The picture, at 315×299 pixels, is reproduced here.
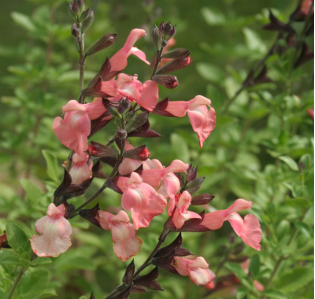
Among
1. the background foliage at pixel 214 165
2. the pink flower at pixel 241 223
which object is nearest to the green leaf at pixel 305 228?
the background foliage at pixel 214 165

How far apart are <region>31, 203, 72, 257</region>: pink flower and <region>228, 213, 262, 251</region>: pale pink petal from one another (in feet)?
0.99

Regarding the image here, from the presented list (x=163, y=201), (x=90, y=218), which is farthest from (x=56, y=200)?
(x=163, y=201)

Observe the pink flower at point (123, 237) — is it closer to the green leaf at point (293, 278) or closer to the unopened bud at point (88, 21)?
the unopened bud at point (88, 21)

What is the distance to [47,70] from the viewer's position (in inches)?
66.6

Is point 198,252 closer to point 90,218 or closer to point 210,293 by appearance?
point 210,293

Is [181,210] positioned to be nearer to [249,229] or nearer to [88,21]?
[249,229]

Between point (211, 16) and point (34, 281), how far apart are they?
158 cm

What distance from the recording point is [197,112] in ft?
2.55

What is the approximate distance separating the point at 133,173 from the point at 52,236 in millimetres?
173

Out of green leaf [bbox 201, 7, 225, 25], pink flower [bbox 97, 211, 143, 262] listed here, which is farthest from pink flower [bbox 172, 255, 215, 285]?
green leaf [bbox 201, 7, 225, 25]

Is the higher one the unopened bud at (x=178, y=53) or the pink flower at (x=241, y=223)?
the unopened bud at (x=178, y=53)

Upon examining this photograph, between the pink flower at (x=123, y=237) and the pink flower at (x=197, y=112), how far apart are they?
0.69 feet

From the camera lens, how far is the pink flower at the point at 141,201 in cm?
68

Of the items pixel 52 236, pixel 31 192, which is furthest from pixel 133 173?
pixel 31 192
